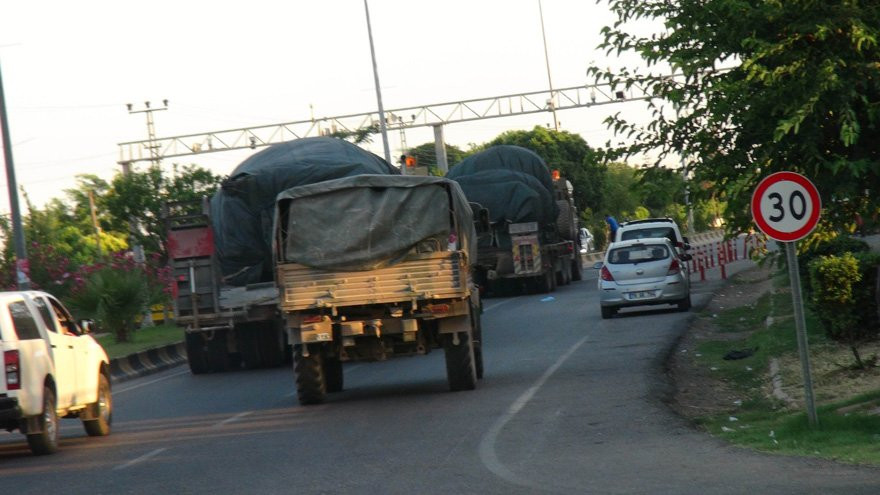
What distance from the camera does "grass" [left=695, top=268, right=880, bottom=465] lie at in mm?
11375

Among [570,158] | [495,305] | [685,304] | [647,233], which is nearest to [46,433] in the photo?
[685,304]

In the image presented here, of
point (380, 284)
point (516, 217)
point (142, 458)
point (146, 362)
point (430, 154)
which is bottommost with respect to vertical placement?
point (142, 458)

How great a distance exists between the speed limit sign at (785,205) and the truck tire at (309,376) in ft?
22.1

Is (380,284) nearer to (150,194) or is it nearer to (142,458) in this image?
(142,458)

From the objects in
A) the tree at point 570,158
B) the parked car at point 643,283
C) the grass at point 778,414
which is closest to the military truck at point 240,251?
the grass at point 778,414

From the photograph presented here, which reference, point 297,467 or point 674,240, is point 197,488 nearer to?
point 297,467

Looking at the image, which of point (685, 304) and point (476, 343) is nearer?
point (476, 343)

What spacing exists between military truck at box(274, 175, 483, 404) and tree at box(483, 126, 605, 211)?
63862mm

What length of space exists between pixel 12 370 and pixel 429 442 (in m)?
4.34

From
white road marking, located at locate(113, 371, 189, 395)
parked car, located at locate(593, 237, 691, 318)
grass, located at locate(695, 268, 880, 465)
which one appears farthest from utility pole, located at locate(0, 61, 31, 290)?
grass, located at locate(695, 268, 880, 465)

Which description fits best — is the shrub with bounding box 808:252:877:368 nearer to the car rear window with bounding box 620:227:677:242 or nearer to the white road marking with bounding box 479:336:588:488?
the white road marking with bounding box 479:336:588:488

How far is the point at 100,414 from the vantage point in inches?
647

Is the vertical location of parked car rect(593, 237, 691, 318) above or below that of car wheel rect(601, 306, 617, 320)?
above

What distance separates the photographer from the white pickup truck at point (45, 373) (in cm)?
1412
